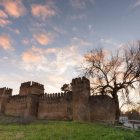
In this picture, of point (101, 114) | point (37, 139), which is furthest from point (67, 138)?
point (101, 114)

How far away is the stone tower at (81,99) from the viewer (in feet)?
82.9

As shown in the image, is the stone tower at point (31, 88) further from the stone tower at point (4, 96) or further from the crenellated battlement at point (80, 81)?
the crenellated battlement at point (80, 81)

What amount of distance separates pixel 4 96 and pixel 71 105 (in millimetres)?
16516

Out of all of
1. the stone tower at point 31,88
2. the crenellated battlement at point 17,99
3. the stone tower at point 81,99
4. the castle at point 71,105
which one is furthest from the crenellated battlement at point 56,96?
the stone tower at point 31,88

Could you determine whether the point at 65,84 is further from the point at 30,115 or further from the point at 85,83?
the point at 85,83

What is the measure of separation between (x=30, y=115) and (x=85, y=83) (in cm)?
990

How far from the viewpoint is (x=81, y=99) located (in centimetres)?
2570

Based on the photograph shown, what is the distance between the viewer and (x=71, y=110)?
26.8m

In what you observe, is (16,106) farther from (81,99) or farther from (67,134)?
(67,134)

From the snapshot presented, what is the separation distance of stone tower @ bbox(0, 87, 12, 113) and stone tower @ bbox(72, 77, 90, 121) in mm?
16220

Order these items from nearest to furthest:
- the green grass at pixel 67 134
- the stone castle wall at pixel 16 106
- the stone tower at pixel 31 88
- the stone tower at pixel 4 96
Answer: the green grass at pixel 67 134, the stone castle wall at pixel 16 106, the stone tower at pixel 4 96, the stone tower at pixel 31 88

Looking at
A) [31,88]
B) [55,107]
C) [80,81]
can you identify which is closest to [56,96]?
[55,107]

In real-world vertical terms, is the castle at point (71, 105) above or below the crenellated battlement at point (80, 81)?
below

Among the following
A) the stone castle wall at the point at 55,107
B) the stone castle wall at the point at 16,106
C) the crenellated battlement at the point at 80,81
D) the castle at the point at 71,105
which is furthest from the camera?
the stone castle wall at the point at 16,106
